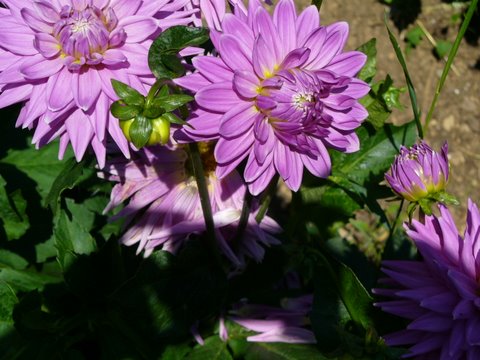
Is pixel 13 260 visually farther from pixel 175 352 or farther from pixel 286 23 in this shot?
pixel 286 23

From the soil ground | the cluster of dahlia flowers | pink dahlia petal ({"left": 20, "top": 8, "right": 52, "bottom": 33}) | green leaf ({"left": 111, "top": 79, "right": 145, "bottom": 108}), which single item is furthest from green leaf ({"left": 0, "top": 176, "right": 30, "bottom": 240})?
the soil ground

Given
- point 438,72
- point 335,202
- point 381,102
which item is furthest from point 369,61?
point 438,72

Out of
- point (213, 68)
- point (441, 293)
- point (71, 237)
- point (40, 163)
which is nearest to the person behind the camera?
point (213, 68)

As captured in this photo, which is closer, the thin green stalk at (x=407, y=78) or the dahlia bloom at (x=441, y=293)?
the dahlia bloom at (x=441, y=293)

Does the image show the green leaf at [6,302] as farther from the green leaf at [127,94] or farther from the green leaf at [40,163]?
the green leaf at [127,94]

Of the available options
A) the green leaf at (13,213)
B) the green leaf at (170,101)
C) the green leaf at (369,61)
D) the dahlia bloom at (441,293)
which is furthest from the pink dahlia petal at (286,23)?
the green leaf at (13,213)

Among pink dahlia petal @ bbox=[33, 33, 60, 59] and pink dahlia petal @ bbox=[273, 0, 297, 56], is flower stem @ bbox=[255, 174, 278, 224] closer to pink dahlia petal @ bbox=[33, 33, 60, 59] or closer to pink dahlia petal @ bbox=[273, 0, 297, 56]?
pink dahlia petal @ bbox=[273, 0, 297, 56]
